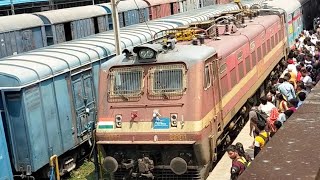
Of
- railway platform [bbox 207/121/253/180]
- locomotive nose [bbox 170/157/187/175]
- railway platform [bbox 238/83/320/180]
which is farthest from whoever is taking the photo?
railway platform [bbox 207/121/253/180]

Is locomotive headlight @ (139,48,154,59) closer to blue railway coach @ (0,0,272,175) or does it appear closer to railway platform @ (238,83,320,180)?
blue railway coach @ (0,0,272,175)

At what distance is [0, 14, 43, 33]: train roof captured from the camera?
17812 mm

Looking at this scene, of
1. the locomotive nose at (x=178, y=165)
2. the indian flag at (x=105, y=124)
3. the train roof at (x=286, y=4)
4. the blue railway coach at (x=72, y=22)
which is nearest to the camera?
the locomotive nose at (x=178, y=165)

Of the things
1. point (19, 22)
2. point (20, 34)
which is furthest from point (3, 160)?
point (19, 22)

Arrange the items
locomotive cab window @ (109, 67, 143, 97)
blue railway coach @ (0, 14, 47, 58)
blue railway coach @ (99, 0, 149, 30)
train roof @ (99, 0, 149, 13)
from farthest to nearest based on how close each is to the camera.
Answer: train roof @ (99, 0, 149, 13), blue railway coach @ (99, 0, 149, 30), blue railway coach @ (0, 14, 47, 58), locomotive cab window @ (109, 67, 143, 97)

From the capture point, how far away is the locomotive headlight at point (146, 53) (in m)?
8.65

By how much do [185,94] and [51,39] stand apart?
1273 centimetres

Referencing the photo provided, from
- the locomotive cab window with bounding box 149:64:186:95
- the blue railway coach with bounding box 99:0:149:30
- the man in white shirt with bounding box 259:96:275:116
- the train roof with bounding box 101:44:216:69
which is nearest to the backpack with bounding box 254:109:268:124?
the man in white shirt with bounding box 259:96:275:116

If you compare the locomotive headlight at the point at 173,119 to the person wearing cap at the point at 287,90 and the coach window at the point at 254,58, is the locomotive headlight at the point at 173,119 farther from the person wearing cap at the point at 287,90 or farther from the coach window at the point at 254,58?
the coach window at the point at 254,58

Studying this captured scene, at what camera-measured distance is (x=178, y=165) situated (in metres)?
8.13

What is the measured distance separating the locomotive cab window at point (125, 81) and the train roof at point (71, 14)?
38.9 feet

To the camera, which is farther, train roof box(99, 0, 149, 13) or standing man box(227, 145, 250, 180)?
train roof box(99, 0, 149, 13)

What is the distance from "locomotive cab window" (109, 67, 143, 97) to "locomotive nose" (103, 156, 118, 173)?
3.81ft

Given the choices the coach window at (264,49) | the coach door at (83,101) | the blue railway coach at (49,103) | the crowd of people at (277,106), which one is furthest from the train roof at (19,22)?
the crowd of people at (277,106)
